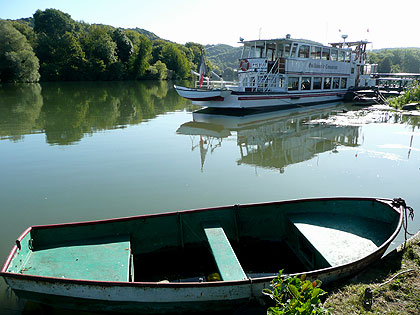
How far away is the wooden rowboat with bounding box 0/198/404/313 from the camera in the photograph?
438 centimetres

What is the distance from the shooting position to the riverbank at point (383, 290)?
14.5 feet

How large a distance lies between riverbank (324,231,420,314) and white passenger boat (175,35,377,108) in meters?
18.4

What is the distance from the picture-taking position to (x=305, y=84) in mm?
29594

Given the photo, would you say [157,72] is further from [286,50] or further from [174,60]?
[286,50]

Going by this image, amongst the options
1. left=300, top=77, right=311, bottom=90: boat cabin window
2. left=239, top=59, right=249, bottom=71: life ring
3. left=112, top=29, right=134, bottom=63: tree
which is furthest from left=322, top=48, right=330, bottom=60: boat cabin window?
left=112, top=29, right=134, bottom=63: tree

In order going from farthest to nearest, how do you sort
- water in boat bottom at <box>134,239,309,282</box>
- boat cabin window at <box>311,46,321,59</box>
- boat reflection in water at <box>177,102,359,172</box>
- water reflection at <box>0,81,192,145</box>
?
boat cabin window at <box>311,46,321,59</box>, water reflection at <box>0,81,192,145</box>, boat reflection in water at <box>177,102,359,172</box>, water in boat bottom at <box>134,239,309,282</box>

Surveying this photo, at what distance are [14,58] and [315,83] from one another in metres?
44.8

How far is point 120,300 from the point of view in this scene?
4.43 m

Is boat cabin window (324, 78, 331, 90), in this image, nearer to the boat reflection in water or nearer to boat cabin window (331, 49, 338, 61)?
boat cabin window (331, 49, 338, 61)

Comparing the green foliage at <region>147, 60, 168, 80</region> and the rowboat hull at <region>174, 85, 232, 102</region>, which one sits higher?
the green foliage at <region>147, 60, 168, 80</region>

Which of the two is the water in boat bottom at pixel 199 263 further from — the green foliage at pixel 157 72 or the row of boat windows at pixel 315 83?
the green foliage at pixel 157 72

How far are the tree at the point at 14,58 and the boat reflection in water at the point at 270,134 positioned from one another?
39.5m

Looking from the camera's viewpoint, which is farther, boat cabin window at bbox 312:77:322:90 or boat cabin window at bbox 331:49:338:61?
boat cabin window at bbox 331:49:338:61

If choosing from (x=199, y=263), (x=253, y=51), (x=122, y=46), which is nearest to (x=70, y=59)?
(x=122, y=46)
